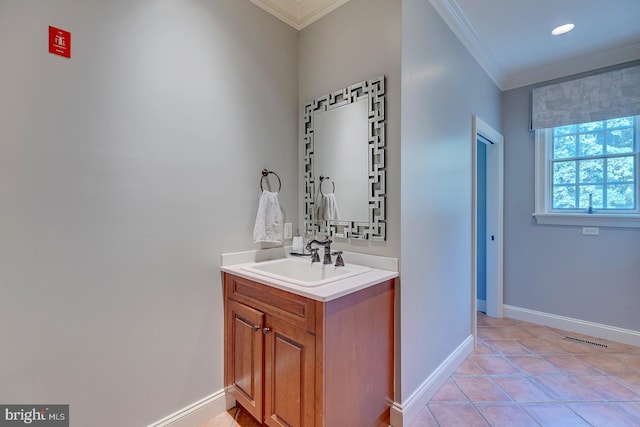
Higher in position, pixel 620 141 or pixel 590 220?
pixel 620 141

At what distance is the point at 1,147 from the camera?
1.15 meters

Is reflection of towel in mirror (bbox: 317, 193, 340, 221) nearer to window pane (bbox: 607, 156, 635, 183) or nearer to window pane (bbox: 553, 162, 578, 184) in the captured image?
window pane (bbox: 553, 162, 578, 184)

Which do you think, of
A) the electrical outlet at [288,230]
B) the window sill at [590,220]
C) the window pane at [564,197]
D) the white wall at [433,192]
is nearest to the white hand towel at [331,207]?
the electrical outlet at [288,230]

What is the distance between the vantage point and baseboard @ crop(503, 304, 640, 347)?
269 cm

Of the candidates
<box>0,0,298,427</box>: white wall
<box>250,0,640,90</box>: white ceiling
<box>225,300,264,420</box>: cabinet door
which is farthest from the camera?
<box>250,0,640,90</box>: white ceiling

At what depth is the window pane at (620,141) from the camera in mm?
2695

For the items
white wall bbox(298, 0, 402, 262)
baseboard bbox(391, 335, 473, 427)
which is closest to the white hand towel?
white wall bbox(298, 0, 402, 262)

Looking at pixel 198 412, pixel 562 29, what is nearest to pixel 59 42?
pixel 198 412

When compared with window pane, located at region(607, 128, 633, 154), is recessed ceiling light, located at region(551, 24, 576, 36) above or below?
above

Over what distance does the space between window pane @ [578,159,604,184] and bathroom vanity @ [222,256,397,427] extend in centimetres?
268

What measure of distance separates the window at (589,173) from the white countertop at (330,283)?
2.44m

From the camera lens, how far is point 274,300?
149cm

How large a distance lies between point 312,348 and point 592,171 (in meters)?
3.32

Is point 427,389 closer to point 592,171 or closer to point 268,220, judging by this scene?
point 268,220
